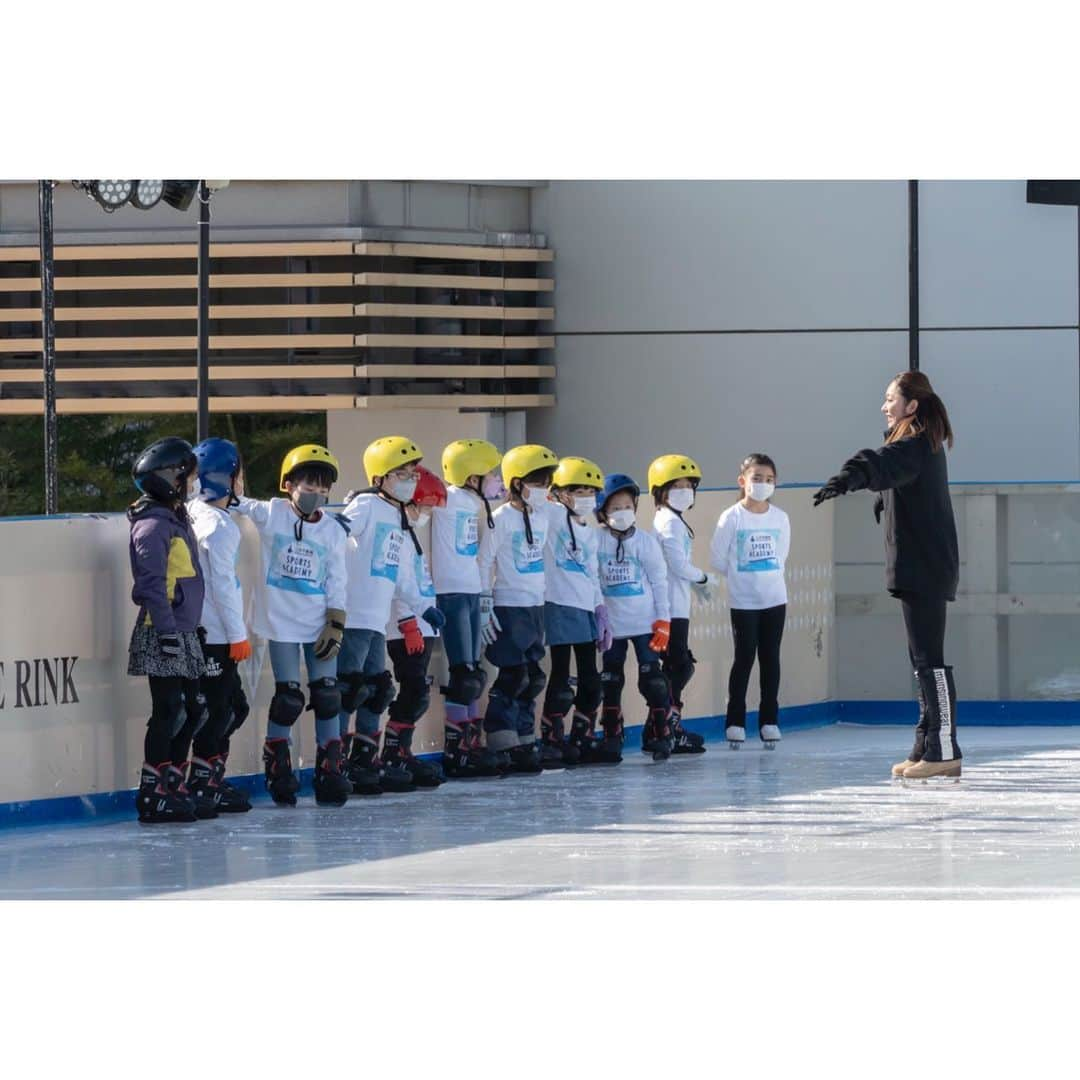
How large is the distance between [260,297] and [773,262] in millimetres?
5743

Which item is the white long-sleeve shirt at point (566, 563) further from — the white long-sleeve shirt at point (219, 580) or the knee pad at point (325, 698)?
the white long-sleeve shirt at point (219, 580)

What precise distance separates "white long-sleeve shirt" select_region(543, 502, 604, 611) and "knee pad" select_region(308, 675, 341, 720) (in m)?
1.95

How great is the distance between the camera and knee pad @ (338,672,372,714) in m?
11.3

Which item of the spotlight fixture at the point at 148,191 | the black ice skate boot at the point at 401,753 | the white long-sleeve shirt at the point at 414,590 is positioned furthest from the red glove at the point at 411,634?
the spotlight fixture at the point at 148,191

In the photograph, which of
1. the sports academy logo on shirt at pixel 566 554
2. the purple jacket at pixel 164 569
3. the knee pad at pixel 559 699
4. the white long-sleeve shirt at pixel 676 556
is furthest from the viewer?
the white long-sleeve shirt at pixel 676 556

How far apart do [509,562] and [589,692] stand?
1059 millimetres

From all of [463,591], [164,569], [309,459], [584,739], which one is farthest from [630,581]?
[164,569]

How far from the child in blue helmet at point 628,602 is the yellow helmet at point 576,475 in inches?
11.9

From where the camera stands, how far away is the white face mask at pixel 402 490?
11.5m

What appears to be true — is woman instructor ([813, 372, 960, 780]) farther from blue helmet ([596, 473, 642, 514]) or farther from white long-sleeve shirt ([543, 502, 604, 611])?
blue helmet ([596, 473, 642, 514])

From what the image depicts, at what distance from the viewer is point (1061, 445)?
2178 cm

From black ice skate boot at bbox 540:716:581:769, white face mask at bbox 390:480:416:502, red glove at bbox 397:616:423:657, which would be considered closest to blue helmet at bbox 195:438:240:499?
white face mask at bbox 390:480:416:502
